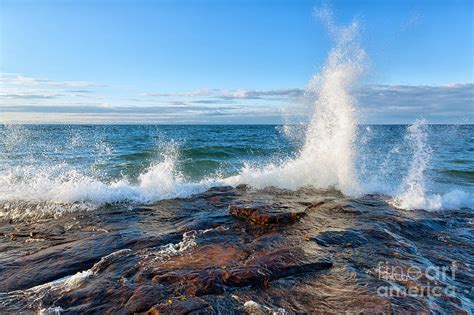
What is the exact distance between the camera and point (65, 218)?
821 centimetres

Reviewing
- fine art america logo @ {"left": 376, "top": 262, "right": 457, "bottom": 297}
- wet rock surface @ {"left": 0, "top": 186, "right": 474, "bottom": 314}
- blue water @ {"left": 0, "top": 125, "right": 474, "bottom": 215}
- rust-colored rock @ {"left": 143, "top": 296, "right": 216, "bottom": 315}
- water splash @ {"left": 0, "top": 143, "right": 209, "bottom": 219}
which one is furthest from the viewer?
blue water @ {"left": 0, "top": 125, "right": 474, "bottom": 215}

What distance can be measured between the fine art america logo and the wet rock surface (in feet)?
0.10

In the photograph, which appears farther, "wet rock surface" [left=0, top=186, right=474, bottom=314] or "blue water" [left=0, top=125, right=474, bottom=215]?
"blue water" [left=0, top=125, right=474, bottom=215]

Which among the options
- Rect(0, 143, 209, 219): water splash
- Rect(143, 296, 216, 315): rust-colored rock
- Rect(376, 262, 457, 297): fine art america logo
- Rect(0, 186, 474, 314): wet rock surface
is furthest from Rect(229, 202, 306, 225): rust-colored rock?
Rect(143, 296, 216, 315): rust-colored rock

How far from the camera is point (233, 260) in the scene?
521cm

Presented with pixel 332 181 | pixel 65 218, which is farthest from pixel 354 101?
pixel 65 218

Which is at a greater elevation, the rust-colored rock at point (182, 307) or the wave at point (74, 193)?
the rust-colored rock at point (182, 307)

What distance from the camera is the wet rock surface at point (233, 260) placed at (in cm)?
416

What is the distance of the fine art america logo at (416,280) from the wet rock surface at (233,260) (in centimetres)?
3

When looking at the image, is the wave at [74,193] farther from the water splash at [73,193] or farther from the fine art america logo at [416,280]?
the fine art america logo at [416,280]

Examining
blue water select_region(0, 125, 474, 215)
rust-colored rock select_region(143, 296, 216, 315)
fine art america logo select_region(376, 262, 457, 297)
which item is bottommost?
blue water select_region(0, 125, 474, 215)

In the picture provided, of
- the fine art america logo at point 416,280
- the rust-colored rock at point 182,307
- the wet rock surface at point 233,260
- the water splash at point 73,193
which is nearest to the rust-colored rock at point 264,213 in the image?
the wet rock surface at point 233,260

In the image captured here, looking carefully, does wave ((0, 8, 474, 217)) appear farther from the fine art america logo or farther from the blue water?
the fine art america logo

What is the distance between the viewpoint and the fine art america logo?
4.37 meters
